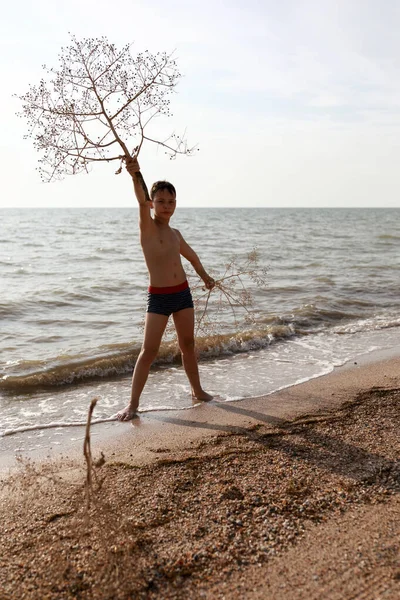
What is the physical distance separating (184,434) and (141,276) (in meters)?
10.6

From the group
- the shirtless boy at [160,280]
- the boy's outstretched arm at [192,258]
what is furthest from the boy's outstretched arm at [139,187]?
the boy's outstretched arm at [192,258]

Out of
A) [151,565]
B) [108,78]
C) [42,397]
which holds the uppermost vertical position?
[108,78]

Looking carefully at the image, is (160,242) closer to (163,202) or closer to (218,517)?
(163,202)

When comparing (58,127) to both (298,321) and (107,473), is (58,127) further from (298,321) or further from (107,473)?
(298,321)

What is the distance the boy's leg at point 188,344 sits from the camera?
17.0ft

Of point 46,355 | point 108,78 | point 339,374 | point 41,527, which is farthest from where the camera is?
point 46,355

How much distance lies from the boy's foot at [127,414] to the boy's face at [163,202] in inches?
71.9

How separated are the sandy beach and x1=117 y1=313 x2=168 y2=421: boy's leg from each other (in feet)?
1.84

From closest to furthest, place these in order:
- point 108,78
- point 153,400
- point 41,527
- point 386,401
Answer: point 41,527, point 108,78, point 386,401, point 153,400

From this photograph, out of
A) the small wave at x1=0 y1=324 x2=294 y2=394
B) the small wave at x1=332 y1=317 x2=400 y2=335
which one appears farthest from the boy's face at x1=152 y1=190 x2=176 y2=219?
the small wave at x1=332 y1=317 x2=400 y2=335

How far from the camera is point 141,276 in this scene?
15039mm

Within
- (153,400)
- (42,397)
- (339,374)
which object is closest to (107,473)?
(153,400)

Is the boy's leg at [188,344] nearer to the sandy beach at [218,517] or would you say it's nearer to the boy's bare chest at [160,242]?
the boy's bare chest at [160,242]

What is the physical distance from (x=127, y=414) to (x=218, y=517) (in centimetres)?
231
